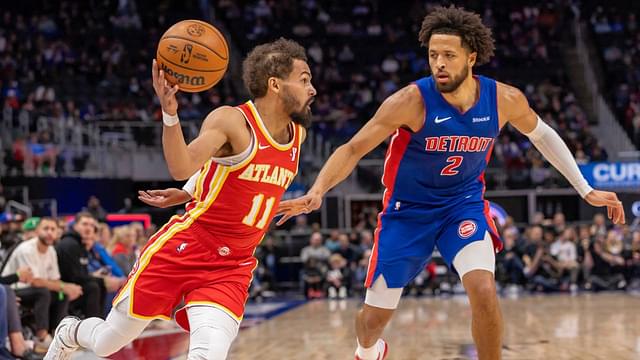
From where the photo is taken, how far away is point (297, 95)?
4957mm

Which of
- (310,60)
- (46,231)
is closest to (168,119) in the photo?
(46,231)

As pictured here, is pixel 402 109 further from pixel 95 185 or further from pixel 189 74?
pixel 95 185

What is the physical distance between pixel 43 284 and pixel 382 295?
454 cm

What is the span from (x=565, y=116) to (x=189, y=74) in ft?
65.4

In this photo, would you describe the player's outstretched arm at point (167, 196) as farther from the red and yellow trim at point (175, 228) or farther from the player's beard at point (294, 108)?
the player's beard at point (294, 108)

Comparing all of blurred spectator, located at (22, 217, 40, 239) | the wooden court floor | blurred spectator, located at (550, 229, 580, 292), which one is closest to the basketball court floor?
the wooden court floor

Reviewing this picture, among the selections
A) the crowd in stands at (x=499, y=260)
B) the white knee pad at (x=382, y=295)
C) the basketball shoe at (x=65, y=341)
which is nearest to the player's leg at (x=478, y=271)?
the white knee pad at (x=382, y=295)

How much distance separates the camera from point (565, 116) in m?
23.3

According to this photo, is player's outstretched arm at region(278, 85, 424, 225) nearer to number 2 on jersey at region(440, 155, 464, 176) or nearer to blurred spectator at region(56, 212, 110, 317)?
number 2 on jersey at region(440, 155, 464, 176)

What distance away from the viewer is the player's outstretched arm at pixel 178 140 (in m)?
4.08

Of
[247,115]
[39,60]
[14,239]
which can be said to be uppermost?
[39,60]

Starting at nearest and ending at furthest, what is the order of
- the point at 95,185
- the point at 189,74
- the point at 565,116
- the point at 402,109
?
the point at 189,74 → the point at 402,109 → the point at 95,185 → the point at 565,116

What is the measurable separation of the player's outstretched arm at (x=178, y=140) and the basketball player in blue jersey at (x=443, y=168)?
886 mm

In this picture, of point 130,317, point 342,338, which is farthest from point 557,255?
point 130,317
